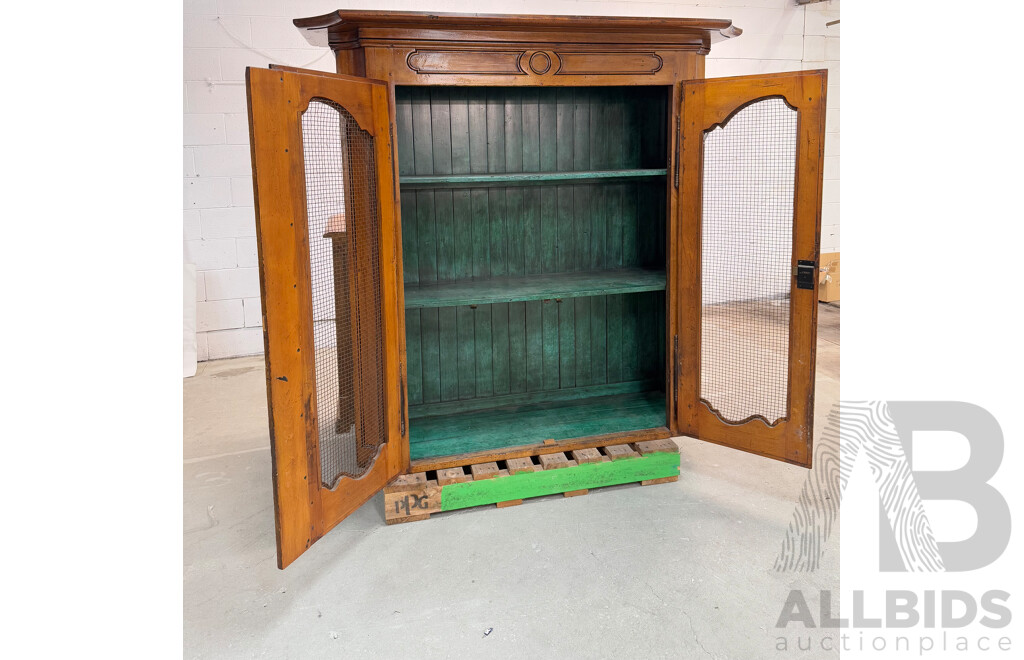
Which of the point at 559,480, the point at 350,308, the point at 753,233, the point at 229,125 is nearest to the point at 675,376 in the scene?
the point at 559,480

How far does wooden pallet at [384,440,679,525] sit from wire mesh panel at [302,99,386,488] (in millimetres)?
Result: 264

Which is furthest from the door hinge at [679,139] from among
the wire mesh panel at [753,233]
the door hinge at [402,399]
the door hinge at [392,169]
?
the wire mesh panel at [753,233]

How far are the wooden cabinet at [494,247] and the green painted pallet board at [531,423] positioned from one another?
0.05 feet

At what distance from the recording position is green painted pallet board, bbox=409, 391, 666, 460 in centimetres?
331

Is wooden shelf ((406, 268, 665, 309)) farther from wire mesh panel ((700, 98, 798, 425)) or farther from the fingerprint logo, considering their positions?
wire mesh panel ((700, 98, 798, 425))

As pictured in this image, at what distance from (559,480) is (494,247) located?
1.14 metres

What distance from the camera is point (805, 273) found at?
282 centimetres

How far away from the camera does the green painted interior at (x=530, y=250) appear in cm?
343

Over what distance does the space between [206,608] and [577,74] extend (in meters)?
2.37

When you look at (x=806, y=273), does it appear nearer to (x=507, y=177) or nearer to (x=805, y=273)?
(x=805, y=273)

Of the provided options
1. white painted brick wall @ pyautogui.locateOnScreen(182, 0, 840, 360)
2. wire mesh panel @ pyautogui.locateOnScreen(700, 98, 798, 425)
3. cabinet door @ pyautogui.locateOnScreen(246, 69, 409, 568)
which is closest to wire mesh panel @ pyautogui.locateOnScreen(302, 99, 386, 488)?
cabinet door @ pyautogui.locateOnScreen(246, 69, 409, 568)

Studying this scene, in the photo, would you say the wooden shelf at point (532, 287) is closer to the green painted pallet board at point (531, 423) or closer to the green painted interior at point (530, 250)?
the green painted interior at point (530, 250)

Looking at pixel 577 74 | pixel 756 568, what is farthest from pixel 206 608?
pixel 577 74

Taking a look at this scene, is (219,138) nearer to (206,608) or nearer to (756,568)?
(206,608)
